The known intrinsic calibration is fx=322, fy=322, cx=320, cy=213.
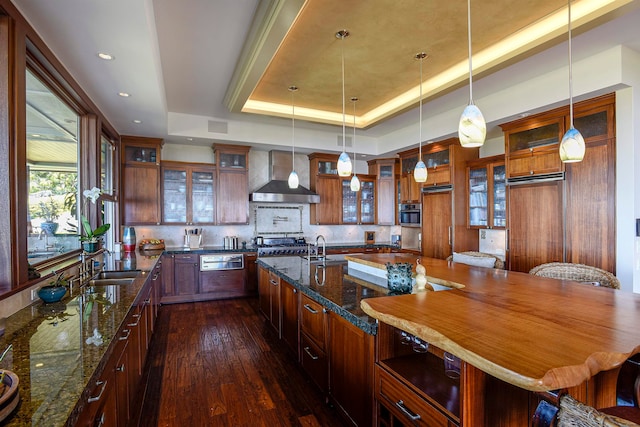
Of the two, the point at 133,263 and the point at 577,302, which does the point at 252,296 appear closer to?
the point at 133,263

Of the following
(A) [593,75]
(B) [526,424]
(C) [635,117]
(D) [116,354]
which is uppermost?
(A) [593,75]

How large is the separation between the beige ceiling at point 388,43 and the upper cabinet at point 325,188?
200 centimetres

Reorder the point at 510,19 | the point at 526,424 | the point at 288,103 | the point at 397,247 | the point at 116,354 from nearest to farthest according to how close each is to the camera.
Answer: the point at 526,424
the point at 116,354
the point at 510,19
the point at 288,103
the point at 397,247

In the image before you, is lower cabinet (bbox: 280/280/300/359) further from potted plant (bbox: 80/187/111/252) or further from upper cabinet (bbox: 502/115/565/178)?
upper cabinet (bbox: 502/115/565/178)

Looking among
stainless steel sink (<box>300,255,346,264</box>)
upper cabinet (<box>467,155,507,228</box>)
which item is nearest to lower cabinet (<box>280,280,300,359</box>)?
stainless steel sink (<box>300,255,346,264</box>)

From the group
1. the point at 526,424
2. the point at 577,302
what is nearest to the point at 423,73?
the point at 577,302

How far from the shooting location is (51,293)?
2008mm

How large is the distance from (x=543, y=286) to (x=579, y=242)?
1.83 metres

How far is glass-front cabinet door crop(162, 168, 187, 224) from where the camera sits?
17.9 ft

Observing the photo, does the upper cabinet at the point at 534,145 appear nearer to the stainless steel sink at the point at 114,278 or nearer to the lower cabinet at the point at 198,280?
the lower cabinet at the point at 198,280

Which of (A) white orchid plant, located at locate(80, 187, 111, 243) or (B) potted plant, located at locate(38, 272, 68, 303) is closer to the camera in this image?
(B) potted plant, located at locate(38, 272, 68, 303)

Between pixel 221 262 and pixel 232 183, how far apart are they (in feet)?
4.57

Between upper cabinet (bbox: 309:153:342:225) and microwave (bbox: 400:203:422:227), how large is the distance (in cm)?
126

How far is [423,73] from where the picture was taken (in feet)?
12.5
